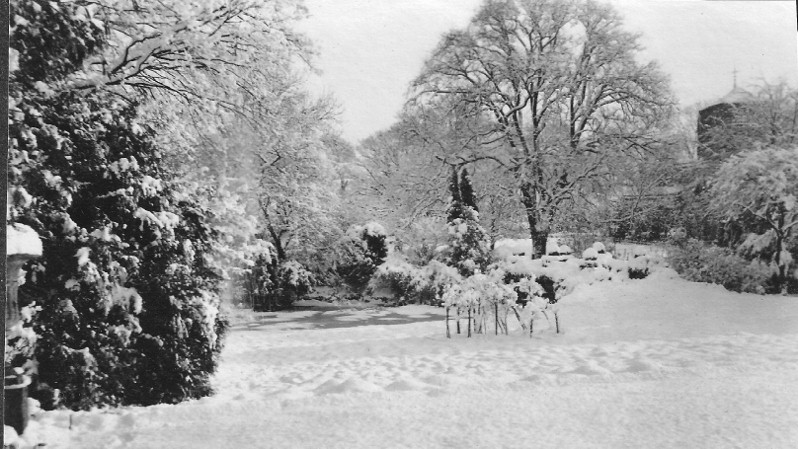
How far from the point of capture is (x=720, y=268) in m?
4.30

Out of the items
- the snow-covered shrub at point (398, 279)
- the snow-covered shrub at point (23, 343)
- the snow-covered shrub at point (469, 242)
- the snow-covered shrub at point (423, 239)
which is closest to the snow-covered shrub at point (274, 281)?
the snow-covered shrub at point (398, 279)

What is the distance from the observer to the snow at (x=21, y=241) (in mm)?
2006

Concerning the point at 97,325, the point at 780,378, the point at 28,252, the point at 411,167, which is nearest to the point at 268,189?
the point at 411,167

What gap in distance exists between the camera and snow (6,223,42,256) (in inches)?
79.0

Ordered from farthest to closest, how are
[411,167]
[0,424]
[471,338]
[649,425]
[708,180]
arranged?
[411,167] → [471,338] → [708,180] → [649,425] → [0,424]

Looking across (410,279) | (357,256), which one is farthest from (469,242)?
(357,256)

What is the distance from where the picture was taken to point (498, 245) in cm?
711

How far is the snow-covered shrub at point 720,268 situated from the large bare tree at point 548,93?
1.17 meters

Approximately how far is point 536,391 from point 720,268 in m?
2.73

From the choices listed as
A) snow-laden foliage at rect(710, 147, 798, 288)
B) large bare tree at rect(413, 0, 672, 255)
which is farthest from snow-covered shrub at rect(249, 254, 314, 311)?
snow-laden foliage at rect(710, 147, 798, 288)

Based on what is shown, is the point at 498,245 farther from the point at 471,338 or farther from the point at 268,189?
the point at 268,189

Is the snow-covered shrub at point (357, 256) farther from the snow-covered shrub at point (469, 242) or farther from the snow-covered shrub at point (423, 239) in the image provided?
the snow-covered shrub at point (469, 242)

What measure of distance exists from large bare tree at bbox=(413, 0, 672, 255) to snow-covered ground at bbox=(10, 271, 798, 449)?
1.66 metres

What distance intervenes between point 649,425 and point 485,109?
4.57m
